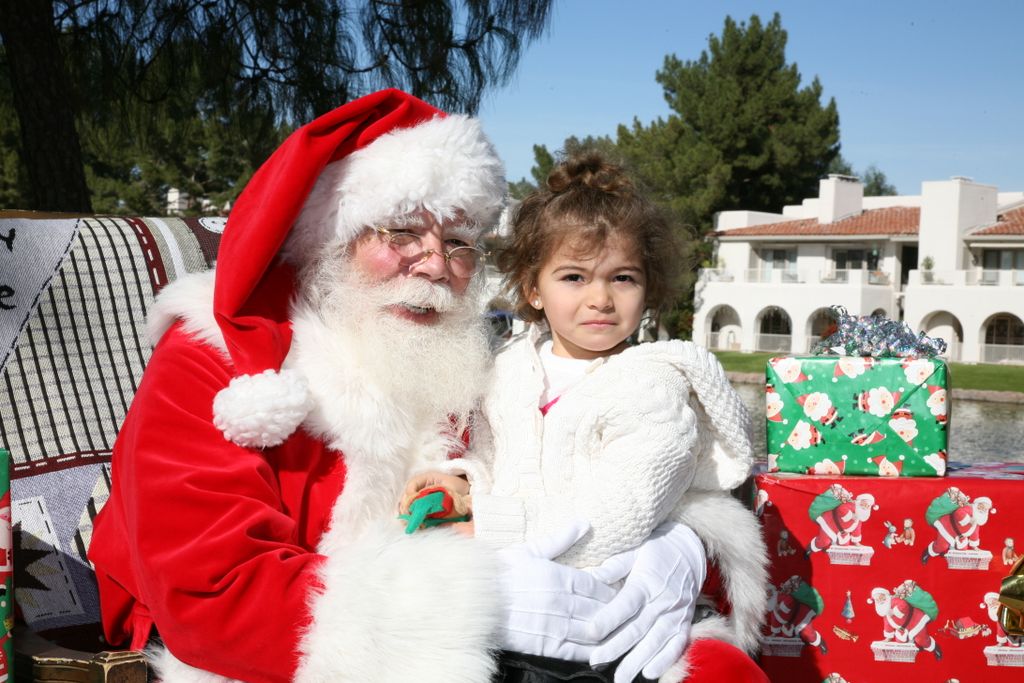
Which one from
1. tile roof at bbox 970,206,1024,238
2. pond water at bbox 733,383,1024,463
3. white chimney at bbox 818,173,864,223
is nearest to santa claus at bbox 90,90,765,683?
pond water at bbox 733,383,1024,463

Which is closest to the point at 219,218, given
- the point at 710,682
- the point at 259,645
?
the point at 259,645

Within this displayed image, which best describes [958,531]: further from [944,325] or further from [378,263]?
[944,325]

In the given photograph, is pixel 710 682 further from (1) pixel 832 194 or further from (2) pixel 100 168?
(1) pixel 832 194

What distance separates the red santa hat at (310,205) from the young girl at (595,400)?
0.80 feet

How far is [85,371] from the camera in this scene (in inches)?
98.9

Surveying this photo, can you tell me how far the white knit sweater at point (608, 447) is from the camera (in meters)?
2.01

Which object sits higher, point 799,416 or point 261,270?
point 261,270

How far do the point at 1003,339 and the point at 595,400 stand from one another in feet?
106

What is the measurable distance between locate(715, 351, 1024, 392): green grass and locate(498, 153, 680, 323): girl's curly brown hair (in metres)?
15.8

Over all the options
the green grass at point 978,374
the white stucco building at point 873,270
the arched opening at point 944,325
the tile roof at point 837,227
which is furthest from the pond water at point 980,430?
the tile roof at point 837,227

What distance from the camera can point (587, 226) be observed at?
237cm

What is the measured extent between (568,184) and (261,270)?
2.89 ft

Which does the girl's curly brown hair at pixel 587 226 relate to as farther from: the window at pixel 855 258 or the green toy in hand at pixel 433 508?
the window at pixel 855 258

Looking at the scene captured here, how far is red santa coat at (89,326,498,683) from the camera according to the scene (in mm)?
1736
